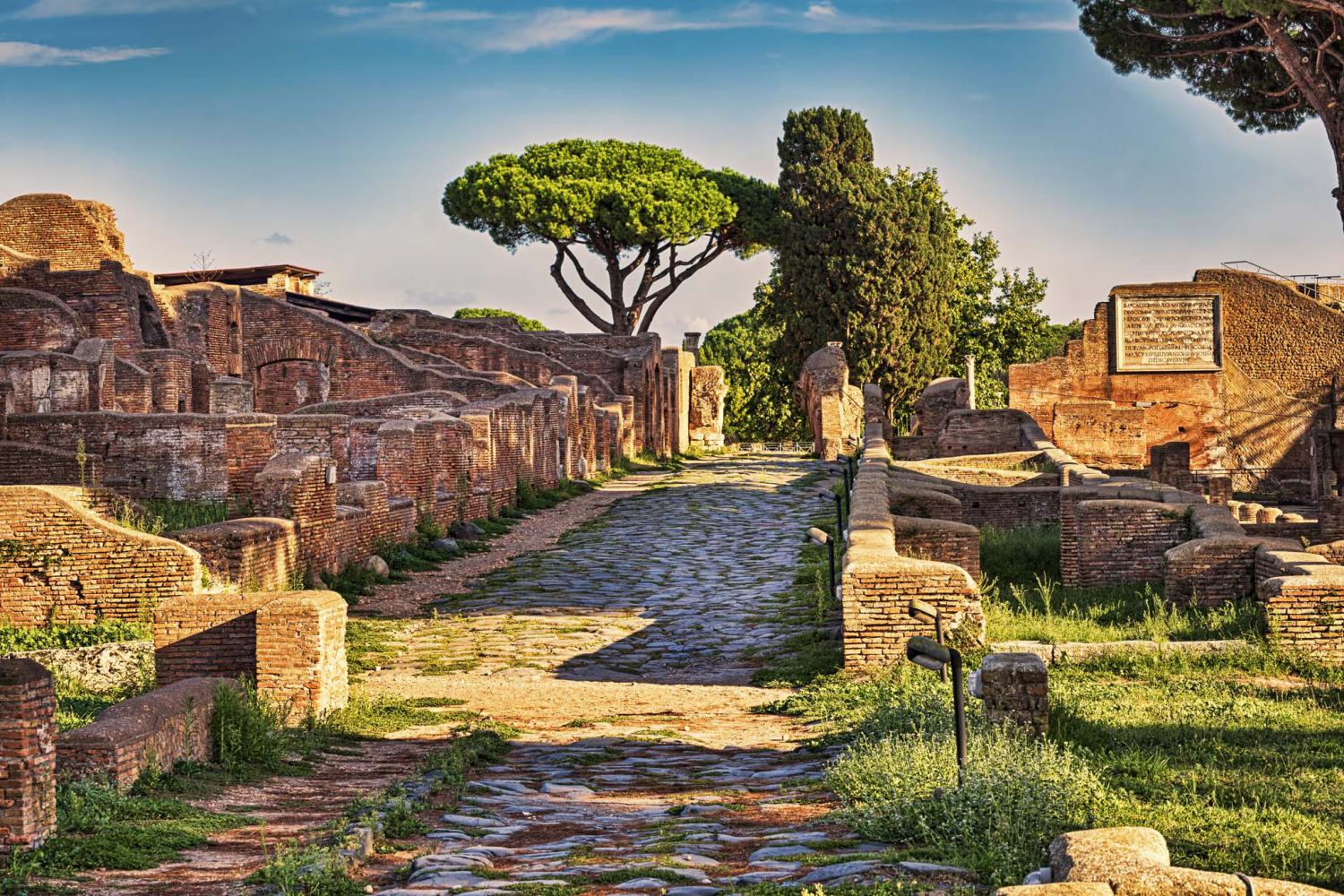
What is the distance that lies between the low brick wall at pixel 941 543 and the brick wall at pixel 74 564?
20.0 ft

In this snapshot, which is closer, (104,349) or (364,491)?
(364,491)

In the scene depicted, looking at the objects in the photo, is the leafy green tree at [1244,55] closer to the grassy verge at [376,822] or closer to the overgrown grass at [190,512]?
the overgrown grass at [190,512]

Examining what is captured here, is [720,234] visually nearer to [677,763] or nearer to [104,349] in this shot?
[104,349]

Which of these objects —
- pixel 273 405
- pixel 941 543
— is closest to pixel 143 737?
pixel 941 543

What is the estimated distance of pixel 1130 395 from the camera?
1174 inches

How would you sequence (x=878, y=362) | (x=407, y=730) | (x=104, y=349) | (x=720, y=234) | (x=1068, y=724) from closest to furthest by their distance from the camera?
1. (x=1068, y=724)
2. (x=407, y=730)
3. (x=104, y=349)
4. (x=878, y=362)
5. (x=720, y=234)

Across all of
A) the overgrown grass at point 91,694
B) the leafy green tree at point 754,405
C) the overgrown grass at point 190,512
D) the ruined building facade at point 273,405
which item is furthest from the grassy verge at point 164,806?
the leafy green tree at point 754,405

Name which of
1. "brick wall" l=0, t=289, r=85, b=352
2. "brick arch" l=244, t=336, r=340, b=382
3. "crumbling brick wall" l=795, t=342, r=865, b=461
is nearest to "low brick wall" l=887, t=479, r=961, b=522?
"brick wall" l=0, t=289, r=85, b=352

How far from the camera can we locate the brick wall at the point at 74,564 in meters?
13.2

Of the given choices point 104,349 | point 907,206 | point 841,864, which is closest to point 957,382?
point 907,206

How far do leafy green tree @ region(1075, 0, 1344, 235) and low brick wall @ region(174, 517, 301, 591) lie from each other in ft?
43.8

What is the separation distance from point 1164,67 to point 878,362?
71.5 feet

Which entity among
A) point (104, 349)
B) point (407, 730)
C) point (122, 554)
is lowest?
point (407, 730)

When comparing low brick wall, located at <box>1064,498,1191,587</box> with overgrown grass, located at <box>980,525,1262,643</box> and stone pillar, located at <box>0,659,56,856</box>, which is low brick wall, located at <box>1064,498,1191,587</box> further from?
stone pillar, located at <box>0,659,56,856</box>
